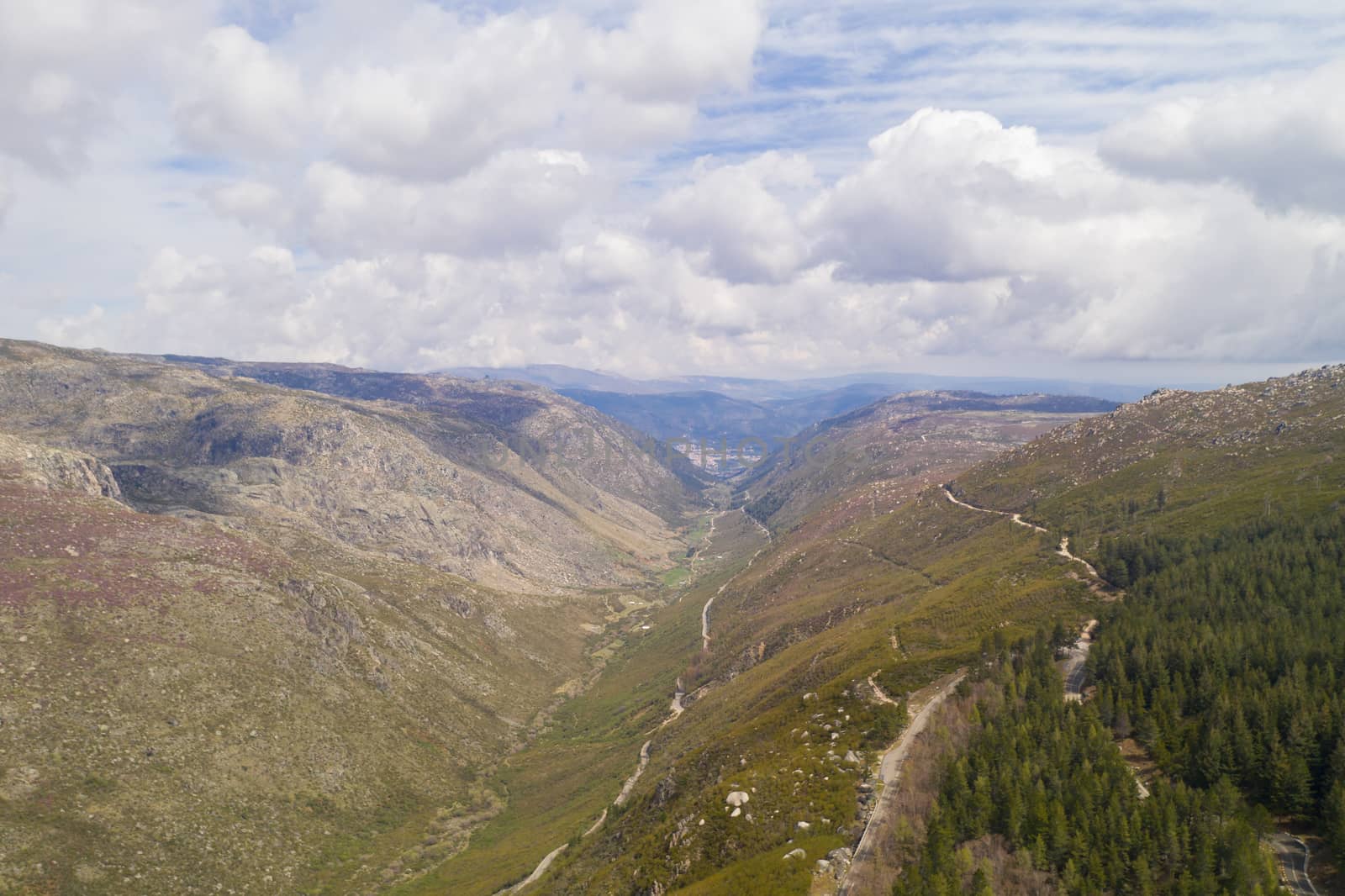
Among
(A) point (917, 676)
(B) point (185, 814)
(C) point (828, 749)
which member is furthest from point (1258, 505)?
(B) point (185, 814)

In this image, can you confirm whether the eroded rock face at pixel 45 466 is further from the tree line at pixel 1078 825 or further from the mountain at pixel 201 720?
the tree line at pixel 1078 825

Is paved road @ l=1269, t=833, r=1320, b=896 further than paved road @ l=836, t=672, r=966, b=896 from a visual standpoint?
No

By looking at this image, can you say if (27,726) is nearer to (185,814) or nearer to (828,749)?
(185,814)

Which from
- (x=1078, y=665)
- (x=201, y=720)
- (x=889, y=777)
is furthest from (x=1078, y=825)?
(x=201, y=720)

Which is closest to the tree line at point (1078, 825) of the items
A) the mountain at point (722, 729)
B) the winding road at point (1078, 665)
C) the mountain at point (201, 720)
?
the mountain at point (722, 729)

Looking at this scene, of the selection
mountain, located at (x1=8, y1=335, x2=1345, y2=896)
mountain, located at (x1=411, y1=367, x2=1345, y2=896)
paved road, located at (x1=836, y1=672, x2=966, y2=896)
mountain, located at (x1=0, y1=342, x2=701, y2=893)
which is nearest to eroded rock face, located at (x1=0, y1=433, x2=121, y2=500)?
mountain, located at (x1=0, y1=342, x2=701, y2=893)

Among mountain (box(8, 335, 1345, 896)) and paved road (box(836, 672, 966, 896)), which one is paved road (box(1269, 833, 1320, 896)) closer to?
mountain (box(8, 335, 1345, 896))
